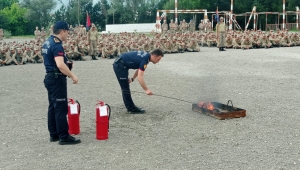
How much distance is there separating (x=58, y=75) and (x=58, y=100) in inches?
14.6

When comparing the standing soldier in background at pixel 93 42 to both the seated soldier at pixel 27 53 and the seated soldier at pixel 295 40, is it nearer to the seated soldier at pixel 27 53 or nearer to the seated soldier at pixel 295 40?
the seated soldier at pixel 27 53

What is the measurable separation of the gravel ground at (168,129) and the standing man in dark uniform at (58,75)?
0.98 feet

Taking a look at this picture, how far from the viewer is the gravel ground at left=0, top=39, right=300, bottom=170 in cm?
502

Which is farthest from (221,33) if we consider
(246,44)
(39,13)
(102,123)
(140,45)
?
(39,13)

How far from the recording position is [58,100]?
18.6 ft

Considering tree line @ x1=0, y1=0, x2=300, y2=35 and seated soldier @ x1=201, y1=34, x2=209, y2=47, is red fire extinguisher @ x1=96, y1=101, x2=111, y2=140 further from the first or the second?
tree line @ x1=0, y1=0, x2=300, y2=35

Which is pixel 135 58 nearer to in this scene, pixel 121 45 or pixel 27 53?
pixel 27 53

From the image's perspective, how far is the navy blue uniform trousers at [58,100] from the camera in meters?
5.64

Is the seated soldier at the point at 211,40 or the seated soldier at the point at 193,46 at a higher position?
the seated soldier at the point at 211,40

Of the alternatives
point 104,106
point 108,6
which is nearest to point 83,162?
point 104,106

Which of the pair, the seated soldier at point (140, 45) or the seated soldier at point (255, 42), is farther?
the seated soldier at point (255, 42)

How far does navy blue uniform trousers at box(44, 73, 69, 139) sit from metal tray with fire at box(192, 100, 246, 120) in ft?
9.28

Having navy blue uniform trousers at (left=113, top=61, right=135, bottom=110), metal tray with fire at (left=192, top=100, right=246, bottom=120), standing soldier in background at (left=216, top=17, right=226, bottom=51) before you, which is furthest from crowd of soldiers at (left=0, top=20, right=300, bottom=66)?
metal tray with fire at (left=192, top=100, right=246, bottom=120)

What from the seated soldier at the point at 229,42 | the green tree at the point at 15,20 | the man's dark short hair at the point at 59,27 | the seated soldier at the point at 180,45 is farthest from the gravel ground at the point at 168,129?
the green tree at the point at 15,20
